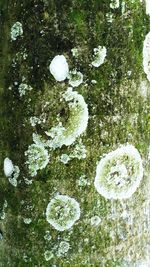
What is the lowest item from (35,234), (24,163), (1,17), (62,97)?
(35,234)

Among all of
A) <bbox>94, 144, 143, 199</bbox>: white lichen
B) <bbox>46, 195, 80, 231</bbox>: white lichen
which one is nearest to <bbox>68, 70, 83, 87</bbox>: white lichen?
<bbox>94, 144, 143, 199</bbox>: white lichen

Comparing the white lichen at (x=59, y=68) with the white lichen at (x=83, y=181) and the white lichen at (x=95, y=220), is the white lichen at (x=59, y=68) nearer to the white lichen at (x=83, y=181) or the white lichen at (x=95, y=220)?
the white lichen at (x=83, y=181)

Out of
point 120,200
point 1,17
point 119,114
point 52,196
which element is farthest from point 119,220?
point 1,17

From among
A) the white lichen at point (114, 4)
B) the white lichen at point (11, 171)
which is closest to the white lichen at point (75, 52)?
the white lichen at point (114, 4)

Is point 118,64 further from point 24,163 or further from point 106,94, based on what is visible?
point 24,163

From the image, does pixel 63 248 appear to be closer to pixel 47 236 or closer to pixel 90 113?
pixel 47 236
